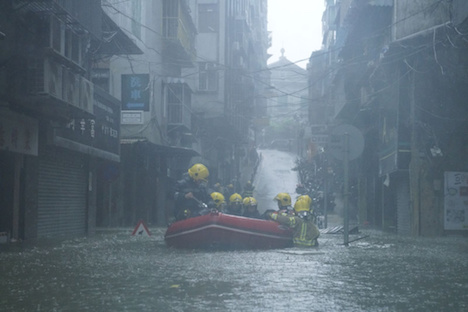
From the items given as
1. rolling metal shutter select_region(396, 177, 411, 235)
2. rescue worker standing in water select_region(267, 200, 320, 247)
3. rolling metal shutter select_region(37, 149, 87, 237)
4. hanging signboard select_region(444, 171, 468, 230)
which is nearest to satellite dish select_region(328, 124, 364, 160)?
rescue worker standing in water select_region(267, 200, 320, 247)

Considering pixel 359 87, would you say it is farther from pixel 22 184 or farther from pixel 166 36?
pixel 22 184

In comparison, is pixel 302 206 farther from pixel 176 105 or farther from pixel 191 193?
pixel 176 105

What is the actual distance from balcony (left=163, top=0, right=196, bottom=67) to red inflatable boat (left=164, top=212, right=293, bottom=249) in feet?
66.4

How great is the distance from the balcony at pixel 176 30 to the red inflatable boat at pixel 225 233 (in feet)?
66.4

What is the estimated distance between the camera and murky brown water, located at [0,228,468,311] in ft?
21.3

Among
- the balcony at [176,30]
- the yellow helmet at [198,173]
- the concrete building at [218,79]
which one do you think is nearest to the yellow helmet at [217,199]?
the yellow helmet at [198,173]

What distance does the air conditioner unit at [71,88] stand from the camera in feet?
54.1

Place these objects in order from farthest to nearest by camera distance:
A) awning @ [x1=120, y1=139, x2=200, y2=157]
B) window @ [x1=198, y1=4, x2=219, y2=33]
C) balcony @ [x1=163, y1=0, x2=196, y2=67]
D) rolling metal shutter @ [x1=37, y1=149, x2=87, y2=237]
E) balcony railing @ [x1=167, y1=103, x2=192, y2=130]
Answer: window @ [x1=198, y1=4, x2=219, y2=33] → balcony railing @ [x1=167, y1=103, x2=192, y2=130] → balcony @ [x1=163, y1=0, x2=196, y2=67] → awning @ [x1=120, y1=139, x2=200, y2=157] → rolling metal shutter @ [x1=37, y1=149, x2=87, y2=237]

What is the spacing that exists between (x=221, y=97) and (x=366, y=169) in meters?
13.0

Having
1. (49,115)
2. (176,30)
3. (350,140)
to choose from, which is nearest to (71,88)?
(49,115)

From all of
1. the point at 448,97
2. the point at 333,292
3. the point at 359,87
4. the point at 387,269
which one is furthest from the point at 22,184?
the point at 359,87

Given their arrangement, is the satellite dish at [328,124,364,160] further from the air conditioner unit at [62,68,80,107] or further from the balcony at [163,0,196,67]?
the balcony at [163,0,196,67]

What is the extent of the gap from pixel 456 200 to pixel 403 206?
3624mm

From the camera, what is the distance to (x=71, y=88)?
55.7ft
